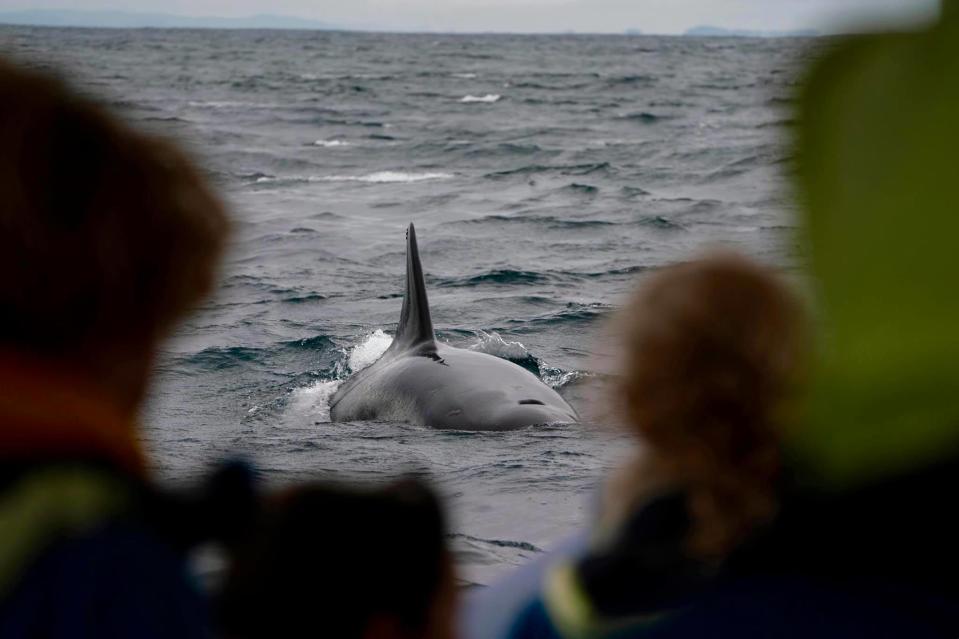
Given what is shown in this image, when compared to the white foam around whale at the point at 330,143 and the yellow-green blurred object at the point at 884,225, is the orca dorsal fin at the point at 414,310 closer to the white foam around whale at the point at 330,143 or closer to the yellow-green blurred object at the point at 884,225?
the yellow-green blurred object at the point at 884,225

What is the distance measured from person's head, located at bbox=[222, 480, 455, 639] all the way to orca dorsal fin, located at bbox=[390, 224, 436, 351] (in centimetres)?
853

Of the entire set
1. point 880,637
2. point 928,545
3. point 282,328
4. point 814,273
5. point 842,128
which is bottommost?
point 282,328

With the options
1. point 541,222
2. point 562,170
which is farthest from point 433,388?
point 562,170

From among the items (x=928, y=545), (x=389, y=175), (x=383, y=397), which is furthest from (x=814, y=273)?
(x=389, y=175)

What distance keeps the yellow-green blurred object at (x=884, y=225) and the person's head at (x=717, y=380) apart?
27 cm

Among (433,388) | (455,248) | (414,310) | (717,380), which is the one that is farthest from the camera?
(455,248)

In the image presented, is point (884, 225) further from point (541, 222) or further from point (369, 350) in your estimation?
point (541, 222)

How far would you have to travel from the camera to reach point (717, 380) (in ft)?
5.70

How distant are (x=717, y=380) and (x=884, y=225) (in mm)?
503

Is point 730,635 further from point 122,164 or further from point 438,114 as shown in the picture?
point 438,114

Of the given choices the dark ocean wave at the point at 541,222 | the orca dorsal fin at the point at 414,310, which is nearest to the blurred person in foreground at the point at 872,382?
the orca dorsal fin at the point at 414,310

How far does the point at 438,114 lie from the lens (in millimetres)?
50375

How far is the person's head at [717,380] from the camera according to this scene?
172cm

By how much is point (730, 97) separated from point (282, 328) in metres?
43.8
